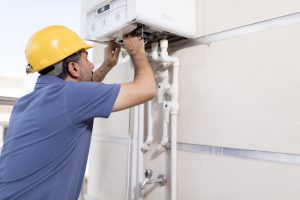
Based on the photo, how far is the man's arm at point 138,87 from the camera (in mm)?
972

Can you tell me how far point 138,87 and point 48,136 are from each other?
35 cm

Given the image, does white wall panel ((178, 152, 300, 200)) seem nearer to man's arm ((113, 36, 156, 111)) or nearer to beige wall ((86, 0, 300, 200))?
beige wall ((86, 0, 300, 200))

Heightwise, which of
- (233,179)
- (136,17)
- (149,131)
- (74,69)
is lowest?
(233,179)

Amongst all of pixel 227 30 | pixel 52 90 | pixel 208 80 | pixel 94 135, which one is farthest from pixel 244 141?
pixel 94 135

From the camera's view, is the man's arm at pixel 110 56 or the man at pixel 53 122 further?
the man's arm at pixel 110 56

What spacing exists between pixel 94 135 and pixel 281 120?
113 cm

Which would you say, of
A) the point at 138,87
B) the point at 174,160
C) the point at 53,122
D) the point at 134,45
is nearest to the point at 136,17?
the point at 134,45

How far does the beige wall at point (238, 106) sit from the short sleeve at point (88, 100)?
1.16 ft

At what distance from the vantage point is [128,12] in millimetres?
989

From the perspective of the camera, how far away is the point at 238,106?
38.8 inches

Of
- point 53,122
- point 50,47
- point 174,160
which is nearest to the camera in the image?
point 53,122

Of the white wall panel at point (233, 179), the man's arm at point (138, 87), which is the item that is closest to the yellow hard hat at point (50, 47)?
the man's arm at point (138, 87)

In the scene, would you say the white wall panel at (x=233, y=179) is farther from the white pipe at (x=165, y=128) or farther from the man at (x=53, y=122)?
the man at (x=53, y=122)

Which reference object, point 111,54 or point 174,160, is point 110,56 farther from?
point 174,160
